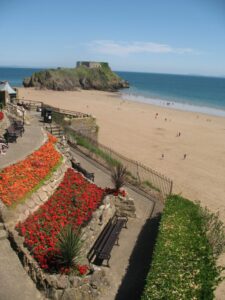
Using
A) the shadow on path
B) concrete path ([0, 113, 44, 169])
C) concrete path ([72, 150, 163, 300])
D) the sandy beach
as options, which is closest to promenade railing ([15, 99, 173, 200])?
concrete path ([72, 150, 163, 300])

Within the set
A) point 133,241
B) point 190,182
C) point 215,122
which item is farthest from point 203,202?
point 215,122

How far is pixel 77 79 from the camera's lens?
10244 cm

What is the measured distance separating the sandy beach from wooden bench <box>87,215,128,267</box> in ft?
22.2

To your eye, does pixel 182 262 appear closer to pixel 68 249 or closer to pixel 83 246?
pixel 68 249

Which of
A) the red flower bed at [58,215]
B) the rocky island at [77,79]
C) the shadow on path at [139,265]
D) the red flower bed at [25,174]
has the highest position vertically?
the rocky island at [77,79]

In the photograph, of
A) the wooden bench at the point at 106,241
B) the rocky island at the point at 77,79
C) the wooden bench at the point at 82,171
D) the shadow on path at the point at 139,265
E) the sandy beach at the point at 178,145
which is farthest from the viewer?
the rocky island at the point at 77,79

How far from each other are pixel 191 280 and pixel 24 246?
5656 millimetres

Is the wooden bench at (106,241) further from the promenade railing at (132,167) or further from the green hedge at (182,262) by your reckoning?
the promenade railing at (132,167)

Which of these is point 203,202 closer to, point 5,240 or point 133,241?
point 133,241

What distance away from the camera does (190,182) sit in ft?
73.2

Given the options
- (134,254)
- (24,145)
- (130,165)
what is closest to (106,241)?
(134,254)

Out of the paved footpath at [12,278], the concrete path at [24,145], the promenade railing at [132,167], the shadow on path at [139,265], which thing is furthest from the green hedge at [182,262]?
the concrete path at [24,145]

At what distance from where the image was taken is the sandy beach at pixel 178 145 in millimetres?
21562

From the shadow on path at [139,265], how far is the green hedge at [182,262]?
131 cm
